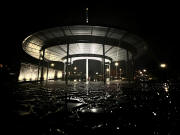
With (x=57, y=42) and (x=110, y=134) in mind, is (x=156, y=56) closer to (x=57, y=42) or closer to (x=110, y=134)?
(x=57, y=42)

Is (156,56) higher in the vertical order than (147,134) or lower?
higher

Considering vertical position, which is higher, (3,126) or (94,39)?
(94,39)

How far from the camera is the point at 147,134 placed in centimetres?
139

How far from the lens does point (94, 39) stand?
20375 millimetres

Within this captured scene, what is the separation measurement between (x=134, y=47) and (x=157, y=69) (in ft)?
102

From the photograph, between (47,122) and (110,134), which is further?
(47,122)

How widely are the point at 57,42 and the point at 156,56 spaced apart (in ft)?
136

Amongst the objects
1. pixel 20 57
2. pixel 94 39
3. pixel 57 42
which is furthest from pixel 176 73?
pixel 20 57

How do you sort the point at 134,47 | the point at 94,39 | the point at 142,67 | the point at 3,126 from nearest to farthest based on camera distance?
the point at 3,126, the point at 94,39, the point at 134,47, the point at 142,67

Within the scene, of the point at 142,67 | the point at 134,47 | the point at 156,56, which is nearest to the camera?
the point at 134,47

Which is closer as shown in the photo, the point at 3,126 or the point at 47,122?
the point at 3,126

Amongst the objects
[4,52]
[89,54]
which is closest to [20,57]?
[4,52]

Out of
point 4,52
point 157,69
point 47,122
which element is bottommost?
point 47,122

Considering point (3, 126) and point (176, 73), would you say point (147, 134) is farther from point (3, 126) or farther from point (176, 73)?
point (176, 73)
